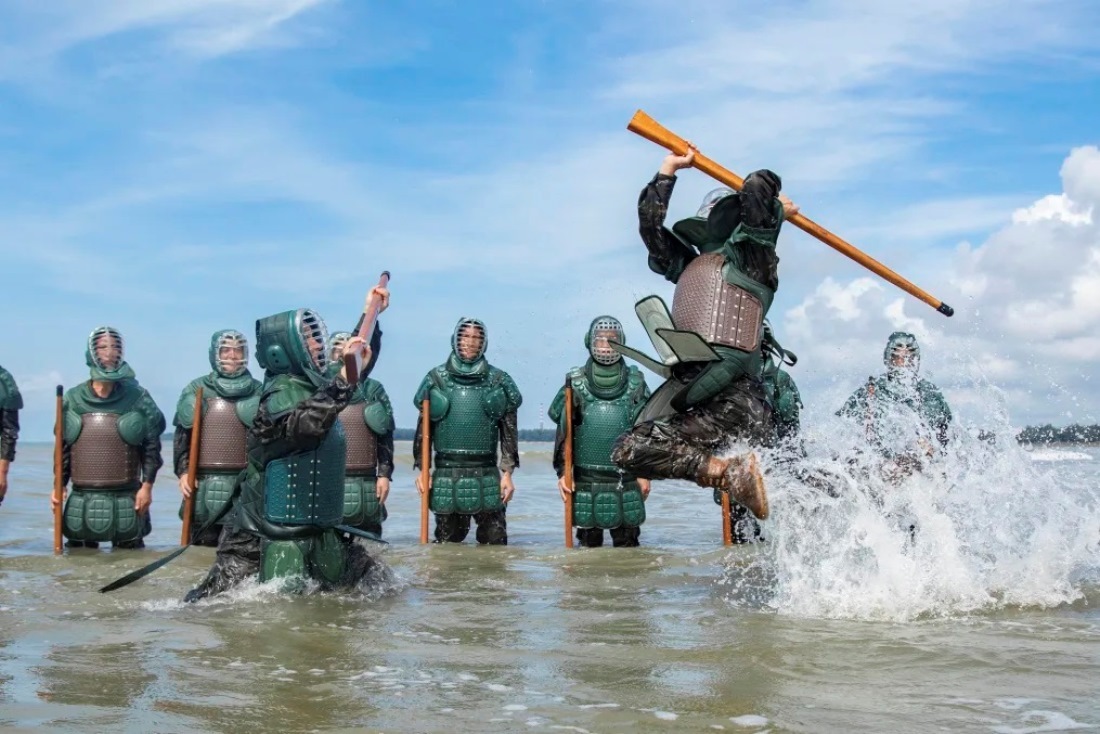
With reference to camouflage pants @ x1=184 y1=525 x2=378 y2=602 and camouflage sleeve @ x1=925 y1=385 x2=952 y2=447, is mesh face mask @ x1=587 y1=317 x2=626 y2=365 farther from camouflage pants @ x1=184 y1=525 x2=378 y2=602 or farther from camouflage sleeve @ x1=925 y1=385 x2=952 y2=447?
camouflage pants @ x1=184 y1=525 x2=378 y2=602

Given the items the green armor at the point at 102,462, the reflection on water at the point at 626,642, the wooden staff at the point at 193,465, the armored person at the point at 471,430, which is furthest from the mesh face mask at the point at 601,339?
the green armor at the point at 102,462

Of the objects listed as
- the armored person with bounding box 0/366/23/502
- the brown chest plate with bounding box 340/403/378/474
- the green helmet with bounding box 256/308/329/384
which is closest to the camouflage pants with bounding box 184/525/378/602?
the green helmet with bounding box 256/308/329/384

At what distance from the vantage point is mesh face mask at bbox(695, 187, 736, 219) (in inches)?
242

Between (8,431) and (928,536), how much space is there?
7.16 metres

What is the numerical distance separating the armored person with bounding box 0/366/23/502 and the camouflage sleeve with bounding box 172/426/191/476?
49.5 inches

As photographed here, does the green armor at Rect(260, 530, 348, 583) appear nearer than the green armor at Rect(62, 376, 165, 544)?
Yes

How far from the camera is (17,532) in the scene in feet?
39.5

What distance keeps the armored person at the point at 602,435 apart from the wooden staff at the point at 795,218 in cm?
308

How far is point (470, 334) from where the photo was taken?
981 centimetres

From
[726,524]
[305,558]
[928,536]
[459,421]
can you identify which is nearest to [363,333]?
[305,558]

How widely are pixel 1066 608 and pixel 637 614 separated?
7.12ft

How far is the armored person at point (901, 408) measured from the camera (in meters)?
8.23

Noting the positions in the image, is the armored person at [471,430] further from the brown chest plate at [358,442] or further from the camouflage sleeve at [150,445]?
the camouflage sleeve at [150,445]

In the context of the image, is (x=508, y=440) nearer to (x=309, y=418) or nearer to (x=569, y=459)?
(x=569, y=459)
